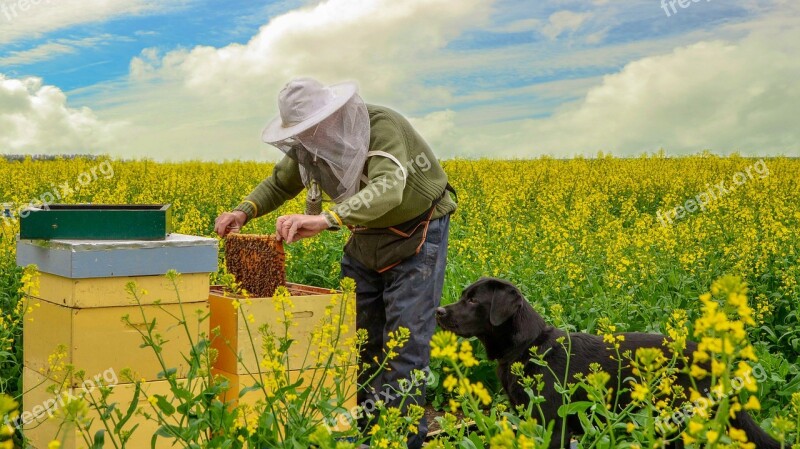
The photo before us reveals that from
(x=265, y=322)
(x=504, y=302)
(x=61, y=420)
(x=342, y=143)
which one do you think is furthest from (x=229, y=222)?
(x=504, y=302)

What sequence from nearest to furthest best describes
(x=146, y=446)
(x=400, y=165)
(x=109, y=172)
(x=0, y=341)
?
(x=0, y=341)
(x=146, y=446)
(x=400, y=165)
(x=109, y=172)

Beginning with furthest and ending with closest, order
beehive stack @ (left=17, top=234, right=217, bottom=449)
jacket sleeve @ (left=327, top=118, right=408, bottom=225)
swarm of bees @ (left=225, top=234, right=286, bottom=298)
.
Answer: swarm of bees @ (left=225, top=234, right=286, bottom=298) < jacket sleeve @ (left=327, top=118, right=408, bottom=225) < beehive stack @ (left=17, top=234, right=217, bottom=449)

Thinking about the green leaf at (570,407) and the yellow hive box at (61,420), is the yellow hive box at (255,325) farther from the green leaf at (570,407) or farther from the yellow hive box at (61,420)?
the green leaf at (570,407)

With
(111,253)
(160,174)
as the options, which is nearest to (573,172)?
(160,174)

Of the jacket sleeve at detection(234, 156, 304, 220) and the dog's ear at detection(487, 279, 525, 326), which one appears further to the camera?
the jacket sleeve at detection(234, 156, 304, 220)

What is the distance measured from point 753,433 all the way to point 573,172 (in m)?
13.7

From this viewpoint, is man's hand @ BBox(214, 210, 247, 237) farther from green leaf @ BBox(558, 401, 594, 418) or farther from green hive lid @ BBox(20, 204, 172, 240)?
green leaf @ BBox(558, 401, 594, 418)

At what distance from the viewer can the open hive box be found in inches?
136

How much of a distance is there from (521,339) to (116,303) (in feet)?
5.94

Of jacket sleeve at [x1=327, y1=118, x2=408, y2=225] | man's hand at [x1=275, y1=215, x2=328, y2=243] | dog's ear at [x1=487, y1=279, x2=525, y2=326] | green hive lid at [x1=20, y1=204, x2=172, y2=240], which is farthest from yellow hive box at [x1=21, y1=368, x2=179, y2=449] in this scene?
dog's ear at [x1=487, y1=279, x2=525, y2=326]

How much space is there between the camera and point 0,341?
9.87ft

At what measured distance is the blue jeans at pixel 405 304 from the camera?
13.4 ft

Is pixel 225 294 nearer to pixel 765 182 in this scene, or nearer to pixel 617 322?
pixel 617 322

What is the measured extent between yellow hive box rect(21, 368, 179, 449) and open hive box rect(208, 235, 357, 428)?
31 centimetres
